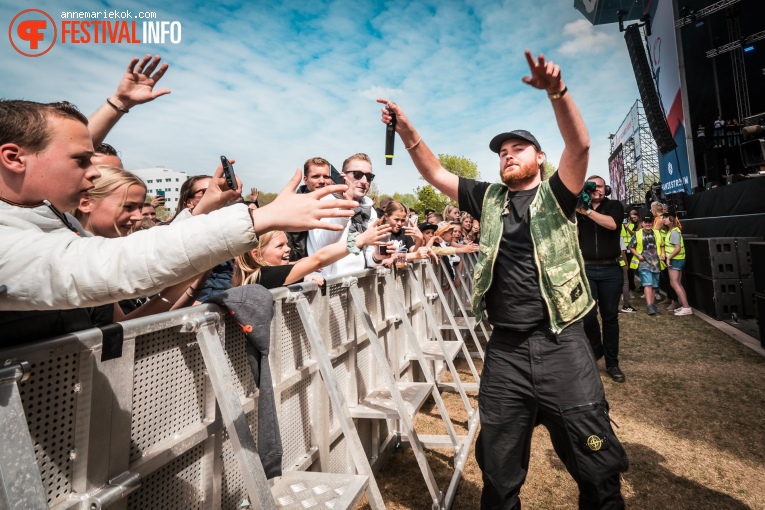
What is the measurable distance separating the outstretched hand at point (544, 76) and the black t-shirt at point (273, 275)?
Answer: 1841 mm

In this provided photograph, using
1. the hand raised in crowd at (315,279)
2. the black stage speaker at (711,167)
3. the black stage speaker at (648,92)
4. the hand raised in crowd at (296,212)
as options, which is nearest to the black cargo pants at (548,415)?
the hand raised in crowd at (315,279)

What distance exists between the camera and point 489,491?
7.73 ft

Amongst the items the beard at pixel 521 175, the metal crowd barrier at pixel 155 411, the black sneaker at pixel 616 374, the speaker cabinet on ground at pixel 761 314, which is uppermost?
the beard at pixel 521 175

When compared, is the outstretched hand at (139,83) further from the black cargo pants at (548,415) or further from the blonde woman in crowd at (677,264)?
the blonde woman in crowd at (677,264)

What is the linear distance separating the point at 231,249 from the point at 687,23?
19.6 meters

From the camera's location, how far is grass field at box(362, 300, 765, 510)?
10.2ft

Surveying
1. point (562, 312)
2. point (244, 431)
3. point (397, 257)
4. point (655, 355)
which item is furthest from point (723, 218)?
point (244, 431)

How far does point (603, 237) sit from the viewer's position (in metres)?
5.05

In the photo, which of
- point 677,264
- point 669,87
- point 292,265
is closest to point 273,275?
point 292,265

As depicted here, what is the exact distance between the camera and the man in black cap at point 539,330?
2.16 meters

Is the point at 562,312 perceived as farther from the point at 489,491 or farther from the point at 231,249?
the point at 231,249

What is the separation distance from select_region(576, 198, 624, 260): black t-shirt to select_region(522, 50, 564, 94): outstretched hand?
3.36m

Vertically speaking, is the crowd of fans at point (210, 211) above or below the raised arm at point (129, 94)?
below

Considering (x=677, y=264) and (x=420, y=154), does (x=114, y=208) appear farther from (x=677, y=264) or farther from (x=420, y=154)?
(x=677, y=264)
